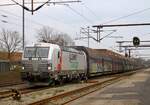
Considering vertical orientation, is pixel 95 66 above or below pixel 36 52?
below

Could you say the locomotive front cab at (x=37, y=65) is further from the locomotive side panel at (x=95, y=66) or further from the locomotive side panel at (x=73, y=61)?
the locomotive side panel at (x=95, y=66)

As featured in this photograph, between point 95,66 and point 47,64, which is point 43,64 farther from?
point 95,66

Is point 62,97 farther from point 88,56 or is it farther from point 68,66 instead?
point 88,56

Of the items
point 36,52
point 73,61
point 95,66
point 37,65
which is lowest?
point 37,65

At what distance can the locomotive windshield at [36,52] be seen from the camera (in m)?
29.3

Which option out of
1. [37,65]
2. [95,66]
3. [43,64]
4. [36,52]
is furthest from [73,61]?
[95,66]

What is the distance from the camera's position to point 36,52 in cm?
2958

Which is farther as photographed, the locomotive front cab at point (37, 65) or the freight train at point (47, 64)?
the freight train at point (47, 64)

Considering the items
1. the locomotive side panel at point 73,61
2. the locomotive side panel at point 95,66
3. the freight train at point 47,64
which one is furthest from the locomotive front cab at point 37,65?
the locomotive side panel at point 95,66

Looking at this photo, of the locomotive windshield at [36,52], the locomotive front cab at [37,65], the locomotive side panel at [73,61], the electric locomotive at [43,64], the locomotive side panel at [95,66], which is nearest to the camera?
the locomotive front cab at [37,65]

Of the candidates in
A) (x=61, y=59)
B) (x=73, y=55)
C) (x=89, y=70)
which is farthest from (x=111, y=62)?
(x=61, y=59)

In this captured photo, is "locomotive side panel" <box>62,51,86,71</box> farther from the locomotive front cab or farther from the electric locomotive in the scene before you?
the locomotive front cab

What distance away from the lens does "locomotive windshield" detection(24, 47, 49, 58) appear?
29.3 m

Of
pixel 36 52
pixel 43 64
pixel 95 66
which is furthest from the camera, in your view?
pixel 95 66
